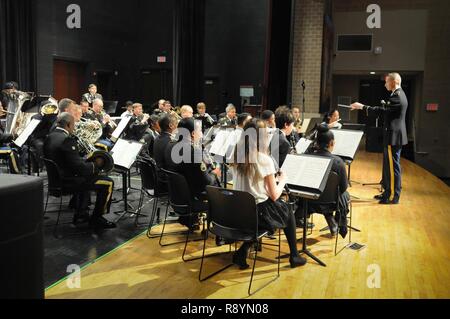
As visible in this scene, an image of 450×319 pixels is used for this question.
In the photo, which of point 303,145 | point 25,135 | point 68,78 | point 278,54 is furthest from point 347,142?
point 68,78

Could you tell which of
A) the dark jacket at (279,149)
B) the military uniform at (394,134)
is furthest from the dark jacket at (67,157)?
the military uniform at (394,134)

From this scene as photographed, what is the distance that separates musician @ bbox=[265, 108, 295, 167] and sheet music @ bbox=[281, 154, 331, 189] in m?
0.88

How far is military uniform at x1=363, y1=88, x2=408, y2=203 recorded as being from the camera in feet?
20.4

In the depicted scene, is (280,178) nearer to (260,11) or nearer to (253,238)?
(253,238)

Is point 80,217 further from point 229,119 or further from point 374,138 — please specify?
point 374,138

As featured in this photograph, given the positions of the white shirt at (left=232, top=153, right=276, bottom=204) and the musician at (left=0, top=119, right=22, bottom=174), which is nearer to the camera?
the white shirt at (left=232, top=153, right=276, bottom=204)

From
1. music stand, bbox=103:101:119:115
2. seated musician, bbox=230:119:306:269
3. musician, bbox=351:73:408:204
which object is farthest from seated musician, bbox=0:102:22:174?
musician, bbox=351:73:408:204

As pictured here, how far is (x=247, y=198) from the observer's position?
335cm

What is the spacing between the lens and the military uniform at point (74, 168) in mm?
4715

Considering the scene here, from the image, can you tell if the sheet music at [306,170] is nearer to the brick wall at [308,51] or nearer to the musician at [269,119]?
the musician at [269,119]

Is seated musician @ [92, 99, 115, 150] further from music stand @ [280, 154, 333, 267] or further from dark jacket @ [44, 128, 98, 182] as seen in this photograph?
music stand @ [280, 154, 333, 267]

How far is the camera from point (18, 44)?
10422mm

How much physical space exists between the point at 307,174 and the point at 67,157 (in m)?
2.51

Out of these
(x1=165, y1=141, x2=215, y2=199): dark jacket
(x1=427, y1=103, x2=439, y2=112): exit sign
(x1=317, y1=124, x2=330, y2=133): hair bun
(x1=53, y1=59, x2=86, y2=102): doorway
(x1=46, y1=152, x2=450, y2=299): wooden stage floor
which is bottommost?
(x1=46, y1=152, x2=450, y2=299): wooden stage floor
